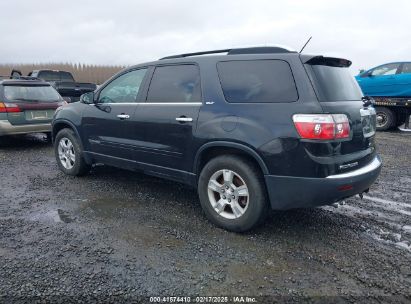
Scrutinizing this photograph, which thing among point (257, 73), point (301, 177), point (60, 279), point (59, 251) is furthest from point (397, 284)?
point (59, 251)

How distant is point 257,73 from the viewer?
3.44 meters

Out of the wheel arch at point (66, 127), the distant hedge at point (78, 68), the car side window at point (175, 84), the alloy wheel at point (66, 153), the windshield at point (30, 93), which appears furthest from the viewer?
the distant hedge at point (78, 68)

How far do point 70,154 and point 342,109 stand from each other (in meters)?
4.31

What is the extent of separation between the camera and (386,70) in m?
11.7

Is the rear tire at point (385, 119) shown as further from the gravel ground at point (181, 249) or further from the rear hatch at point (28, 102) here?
the rear hatch at point (28, 102)

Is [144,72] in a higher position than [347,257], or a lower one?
higher

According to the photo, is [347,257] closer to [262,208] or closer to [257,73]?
[262,208]

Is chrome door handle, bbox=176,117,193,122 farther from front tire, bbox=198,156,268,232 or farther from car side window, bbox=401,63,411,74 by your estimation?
car side window, bbox=401,63,411,74

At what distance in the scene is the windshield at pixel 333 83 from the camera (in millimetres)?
3203

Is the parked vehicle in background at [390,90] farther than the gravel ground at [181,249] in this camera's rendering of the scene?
Yes

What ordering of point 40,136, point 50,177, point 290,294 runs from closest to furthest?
point 290,294
point 50,177
point 40,136

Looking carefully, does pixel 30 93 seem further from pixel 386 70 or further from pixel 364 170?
pixel 386 70

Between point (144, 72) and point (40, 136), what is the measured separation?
22.9 feet

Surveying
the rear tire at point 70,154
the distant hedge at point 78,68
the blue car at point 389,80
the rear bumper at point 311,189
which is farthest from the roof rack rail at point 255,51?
the distant hedge at point 78,68
